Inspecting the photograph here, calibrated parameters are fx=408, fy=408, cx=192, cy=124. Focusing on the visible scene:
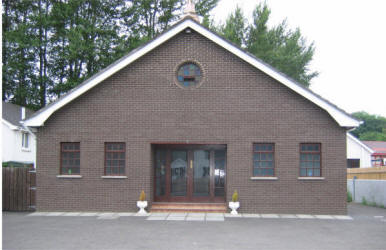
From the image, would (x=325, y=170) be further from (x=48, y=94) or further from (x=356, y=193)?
(x=48, y=94)

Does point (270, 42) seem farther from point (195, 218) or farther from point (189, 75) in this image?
point (195, 218)

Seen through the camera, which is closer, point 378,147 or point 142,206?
point 142,206

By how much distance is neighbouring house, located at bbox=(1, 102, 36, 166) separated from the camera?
27.7 meters

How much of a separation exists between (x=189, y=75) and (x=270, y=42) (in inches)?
878

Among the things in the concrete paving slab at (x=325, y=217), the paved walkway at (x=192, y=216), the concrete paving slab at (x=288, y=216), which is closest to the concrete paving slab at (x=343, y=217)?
the paved walkway at (x=192, y=216)

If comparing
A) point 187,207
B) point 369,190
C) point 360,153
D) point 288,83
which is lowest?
point 187,207

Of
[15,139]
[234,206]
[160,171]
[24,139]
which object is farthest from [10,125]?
[234,206]

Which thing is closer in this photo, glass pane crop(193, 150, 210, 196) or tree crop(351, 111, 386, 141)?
glass pane crop(193, 150, 210, 196)

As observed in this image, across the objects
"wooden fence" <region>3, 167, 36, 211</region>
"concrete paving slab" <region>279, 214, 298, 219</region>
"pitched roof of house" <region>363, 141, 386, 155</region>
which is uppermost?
"pitched roof of house" <region>363, 141, 386, 155</region>

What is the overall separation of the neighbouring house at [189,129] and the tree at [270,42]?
1890 centimetres

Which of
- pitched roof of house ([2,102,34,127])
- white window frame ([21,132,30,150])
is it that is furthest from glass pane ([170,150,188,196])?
white window frame ([21,132,30,150])

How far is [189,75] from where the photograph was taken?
48.6 ft

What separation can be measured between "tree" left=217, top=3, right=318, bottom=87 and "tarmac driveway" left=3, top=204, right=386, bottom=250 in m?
21.7

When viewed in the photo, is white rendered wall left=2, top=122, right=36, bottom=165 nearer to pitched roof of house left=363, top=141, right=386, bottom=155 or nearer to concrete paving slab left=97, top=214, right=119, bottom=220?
concrete paving slab left=97, top=214, right=119, bottom=220
